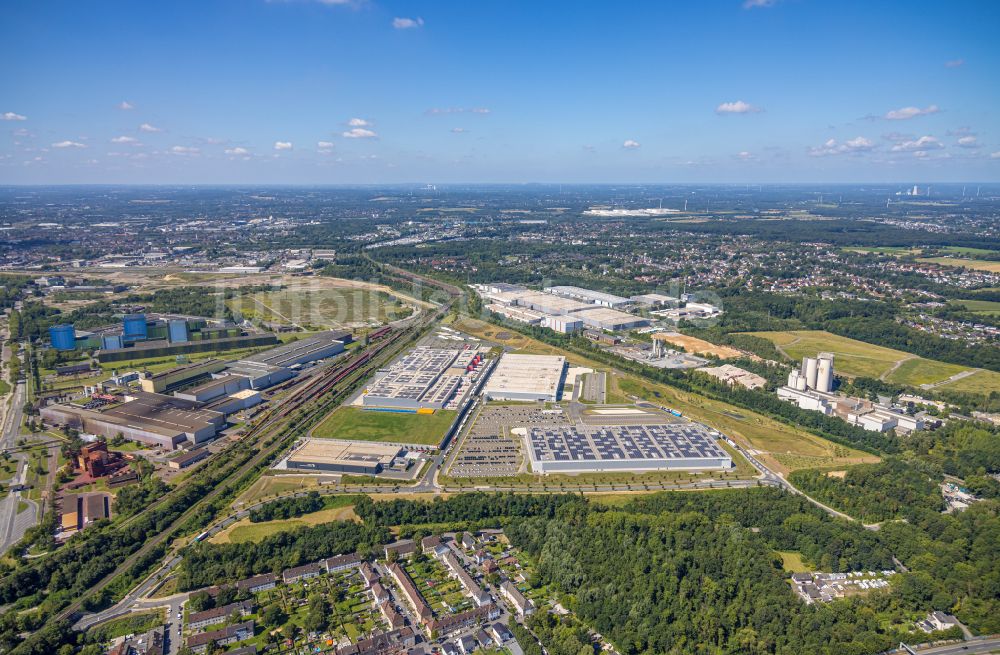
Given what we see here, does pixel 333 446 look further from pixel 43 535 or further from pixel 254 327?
pixel 254 327

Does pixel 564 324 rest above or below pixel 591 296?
below

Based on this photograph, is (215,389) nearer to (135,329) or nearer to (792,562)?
(135,329)

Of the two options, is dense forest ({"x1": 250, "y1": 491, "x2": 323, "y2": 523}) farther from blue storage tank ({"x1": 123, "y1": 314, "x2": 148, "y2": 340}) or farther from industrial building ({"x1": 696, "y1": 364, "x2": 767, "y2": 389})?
blue storage tank ({"x1": 123, "y1": 314, "x2": 148, "y2": 340})

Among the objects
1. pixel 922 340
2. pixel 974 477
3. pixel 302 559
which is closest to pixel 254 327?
pixel 302 559

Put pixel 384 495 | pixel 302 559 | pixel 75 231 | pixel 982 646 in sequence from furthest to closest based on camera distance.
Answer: pixel 75 231
pixel 384 495
pixel 302 559
pixel 982 646

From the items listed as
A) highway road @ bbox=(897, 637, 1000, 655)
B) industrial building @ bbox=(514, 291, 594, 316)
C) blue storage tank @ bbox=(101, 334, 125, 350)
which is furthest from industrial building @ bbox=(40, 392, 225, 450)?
industrial building @ bbox=(514, 291, 594, 316)

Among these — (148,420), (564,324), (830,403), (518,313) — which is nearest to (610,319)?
(564,324)
